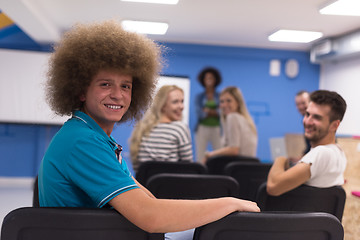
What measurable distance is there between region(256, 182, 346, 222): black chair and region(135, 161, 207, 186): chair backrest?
2.14 feet

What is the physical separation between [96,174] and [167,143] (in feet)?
5.54

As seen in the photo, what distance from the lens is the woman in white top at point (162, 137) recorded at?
268 cm

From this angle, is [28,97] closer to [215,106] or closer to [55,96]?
[215,106]

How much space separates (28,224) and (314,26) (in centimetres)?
537

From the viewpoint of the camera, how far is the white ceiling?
4594 mm

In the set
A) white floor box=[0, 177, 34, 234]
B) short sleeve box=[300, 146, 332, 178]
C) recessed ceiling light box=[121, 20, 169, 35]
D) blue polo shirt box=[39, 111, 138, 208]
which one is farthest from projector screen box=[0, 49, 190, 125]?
blue polo shirt box=[39, 111, 138, 208]

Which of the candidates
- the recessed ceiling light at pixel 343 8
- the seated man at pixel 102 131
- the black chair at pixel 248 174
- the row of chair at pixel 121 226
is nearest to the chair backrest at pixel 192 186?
the seated man at pixel 102 131

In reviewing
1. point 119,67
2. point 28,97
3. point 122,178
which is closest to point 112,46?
point 119,67

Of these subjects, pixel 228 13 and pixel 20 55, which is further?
pixel 20 55

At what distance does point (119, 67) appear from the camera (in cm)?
123

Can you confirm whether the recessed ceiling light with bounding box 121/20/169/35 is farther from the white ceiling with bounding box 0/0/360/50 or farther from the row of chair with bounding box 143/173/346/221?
the row of chair with bounding box 143/173/346/221

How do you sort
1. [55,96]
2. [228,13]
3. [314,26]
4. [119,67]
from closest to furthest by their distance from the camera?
[119,67] < [55,96] < [228,13] < [314,26]

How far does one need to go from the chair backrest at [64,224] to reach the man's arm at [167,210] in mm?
29

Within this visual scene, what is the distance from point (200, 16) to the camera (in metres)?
5.22
